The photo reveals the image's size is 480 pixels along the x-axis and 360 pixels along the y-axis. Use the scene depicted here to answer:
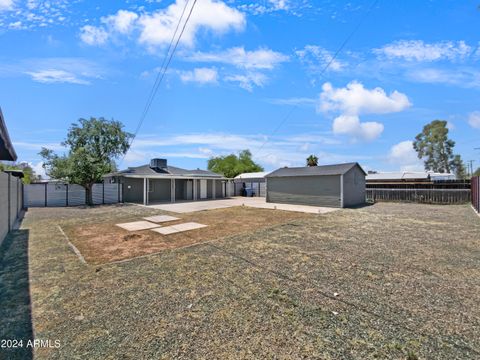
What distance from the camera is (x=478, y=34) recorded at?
7.86 metres

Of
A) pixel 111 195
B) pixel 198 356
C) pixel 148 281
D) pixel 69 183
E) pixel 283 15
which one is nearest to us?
pixel 198 356

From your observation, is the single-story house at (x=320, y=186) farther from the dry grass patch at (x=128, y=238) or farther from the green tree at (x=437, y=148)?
the green tree at (x=437, y=148)

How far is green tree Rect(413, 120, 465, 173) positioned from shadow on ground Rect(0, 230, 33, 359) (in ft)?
156

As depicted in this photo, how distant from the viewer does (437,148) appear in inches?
1489

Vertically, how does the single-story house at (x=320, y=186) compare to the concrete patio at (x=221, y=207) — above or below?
above

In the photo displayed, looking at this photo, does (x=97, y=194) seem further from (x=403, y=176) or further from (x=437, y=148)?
(x=437, y=148)

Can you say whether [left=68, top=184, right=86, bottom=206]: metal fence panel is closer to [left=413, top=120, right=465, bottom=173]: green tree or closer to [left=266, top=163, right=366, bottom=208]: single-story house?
[left=266, top=163, right=366, bottom=208]: single-story house

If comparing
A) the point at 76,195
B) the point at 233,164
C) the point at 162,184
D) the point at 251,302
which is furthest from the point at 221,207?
the point at 233,164

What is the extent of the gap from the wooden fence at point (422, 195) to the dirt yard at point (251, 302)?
1240cm

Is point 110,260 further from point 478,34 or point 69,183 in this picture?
point 69,183

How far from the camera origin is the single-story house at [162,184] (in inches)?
715

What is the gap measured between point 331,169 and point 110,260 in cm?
1394

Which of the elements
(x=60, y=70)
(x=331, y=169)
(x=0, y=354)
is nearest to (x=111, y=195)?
(x=60, y=70)

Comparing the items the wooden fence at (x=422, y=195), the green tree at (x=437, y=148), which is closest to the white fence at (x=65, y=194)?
the wooden fence at (x=422, y=195)
